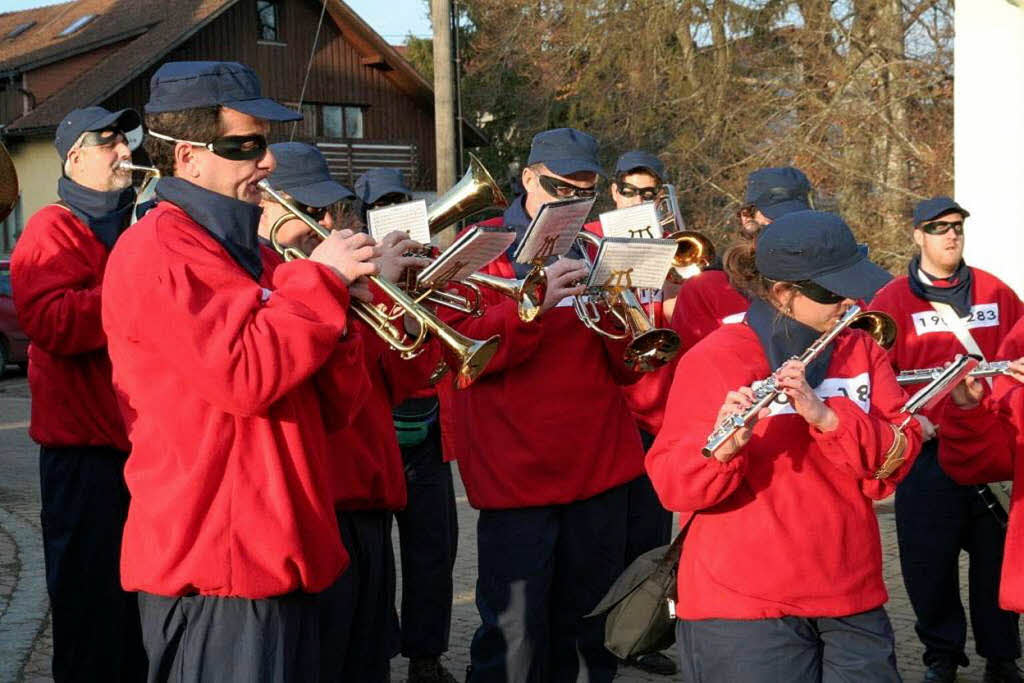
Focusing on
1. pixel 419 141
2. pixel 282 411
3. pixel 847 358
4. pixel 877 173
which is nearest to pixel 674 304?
pixel 847 358

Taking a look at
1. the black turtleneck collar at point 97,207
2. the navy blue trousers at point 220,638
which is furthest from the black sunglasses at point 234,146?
the black turtleneck collar at point 97,207

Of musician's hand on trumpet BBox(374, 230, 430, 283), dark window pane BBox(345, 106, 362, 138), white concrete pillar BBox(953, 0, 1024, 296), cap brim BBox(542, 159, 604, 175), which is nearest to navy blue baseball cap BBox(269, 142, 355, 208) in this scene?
musician's hand on trumpet BBox(374, 230, 430, 283)

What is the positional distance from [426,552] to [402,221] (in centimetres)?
247

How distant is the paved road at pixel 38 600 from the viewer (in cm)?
642

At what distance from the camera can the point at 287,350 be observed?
3.13 metres

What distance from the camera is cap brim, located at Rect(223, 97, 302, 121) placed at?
11.3 ft

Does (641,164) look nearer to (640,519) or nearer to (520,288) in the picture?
(640,519)

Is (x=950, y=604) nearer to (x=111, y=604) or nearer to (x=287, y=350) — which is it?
(x=111, y=604)

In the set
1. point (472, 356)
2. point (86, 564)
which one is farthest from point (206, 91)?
point (86, 564)

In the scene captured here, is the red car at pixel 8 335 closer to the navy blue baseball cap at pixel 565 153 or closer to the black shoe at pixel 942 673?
the navy blue baseball cap at pixel 565 153

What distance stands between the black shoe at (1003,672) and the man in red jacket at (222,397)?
377 cm

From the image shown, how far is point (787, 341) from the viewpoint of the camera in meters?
3.82

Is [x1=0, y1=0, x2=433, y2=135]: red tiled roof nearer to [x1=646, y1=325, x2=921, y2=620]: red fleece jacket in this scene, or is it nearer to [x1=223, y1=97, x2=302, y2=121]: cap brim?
[x1=223, y1=97, x2=302, y2=121]: cap brim

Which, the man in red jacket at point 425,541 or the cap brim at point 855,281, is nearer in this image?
the cap brim at point 855,281
